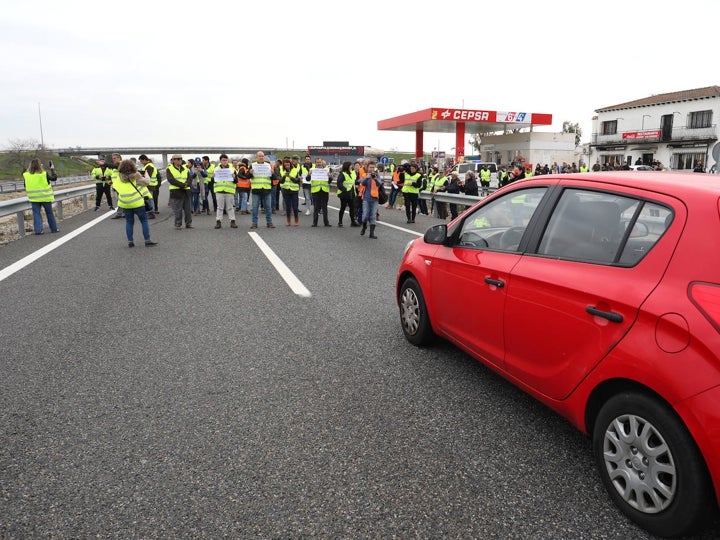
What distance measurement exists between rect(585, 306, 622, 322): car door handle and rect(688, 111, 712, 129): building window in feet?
181

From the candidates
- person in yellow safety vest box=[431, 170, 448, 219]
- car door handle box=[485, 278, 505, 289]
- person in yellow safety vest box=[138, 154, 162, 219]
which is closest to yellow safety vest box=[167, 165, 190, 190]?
person in yellow safety vest box=[138, 154, 162, 219]

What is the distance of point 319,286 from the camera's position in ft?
24.8

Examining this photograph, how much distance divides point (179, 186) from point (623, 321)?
42.8 ft

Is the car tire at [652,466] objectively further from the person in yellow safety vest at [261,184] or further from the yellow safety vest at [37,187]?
the yellow safety vest at [37,187]

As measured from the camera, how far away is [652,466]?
2406mm

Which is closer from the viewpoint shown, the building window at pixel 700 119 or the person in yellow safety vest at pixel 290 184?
the person in yellow safety vest at pixel 290 184

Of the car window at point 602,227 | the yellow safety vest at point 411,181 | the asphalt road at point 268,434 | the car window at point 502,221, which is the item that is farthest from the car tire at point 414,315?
the yellow safety vest at point 411,181

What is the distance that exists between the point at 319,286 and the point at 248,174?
9789mm

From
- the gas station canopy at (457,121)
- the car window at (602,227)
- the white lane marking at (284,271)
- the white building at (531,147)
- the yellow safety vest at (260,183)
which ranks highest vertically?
the gas station canopy at (457,121)

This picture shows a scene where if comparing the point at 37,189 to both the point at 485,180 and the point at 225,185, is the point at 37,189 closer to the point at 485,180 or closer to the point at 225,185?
the point at 225,185

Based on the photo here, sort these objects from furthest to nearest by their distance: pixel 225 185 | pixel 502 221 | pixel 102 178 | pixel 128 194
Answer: pixel 102 178 < pixel 225 185 < pixel 128 194 < pixel 502 221

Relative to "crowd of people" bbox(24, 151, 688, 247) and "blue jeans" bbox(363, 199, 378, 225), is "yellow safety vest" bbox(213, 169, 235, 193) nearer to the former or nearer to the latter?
"crowd of people" bbox(24, 151, 688, 247)

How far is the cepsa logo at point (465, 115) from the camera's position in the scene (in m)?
42.7

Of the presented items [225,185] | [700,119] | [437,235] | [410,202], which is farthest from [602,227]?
[700,119]
